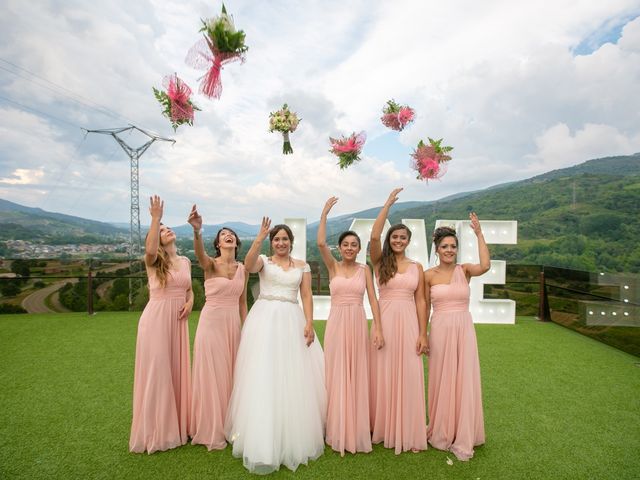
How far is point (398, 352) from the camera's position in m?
3.68

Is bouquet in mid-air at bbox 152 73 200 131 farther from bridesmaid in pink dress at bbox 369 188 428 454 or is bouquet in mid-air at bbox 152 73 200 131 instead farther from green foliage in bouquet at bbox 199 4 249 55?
bridesmaid in pink dress at bbox 369 188 428 454

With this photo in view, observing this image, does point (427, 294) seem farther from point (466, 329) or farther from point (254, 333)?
point (254, 333)

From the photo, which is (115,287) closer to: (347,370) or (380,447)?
(347,370)

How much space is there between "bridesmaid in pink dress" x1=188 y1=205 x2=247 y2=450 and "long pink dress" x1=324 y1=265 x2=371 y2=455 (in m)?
0.99

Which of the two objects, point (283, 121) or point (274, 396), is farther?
point (283, 121)

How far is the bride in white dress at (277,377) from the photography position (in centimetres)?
328

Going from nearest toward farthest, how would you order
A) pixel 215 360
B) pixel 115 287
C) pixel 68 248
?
pixel 215 360
pixel 115 287
pixel 68 248

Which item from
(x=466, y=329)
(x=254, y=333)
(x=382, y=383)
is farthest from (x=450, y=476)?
(x=254, y=333)

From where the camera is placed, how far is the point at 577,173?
3139 cm

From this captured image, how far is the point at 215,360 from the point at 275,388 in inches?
29.1

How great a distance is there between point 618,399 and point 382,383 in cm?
391

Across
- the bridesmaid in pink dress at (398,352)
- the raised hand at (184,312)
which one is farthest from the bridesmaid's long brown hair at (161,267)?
the bridesmaid in pink dress at (398,352)

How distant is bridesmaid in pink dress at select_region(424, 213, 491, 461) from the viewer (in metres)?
3.61

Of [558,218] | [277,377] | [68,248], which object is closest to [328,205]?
[277,377]
